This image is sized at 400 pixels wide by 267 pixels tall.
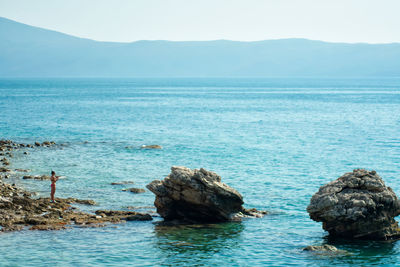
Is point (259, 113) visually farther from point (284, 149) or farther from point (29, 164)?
point (29, 164)

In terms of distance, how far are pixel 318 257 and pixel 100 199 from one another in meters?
16.7

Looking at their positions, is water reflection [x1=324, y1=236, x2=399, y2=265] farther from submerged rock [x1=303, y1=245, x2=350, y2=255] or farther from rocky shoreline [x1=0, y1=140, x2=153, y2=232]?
rocky shoreline [x1=0, y1=140, x2=153, y2=232]

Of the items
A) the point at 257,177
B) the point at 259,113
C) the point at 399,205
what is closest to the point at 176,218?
the point at 399,205

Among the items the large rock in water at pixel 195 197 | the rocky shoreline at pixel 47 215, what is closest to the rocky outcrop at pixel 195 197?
the large rock in water at pixel 195 197

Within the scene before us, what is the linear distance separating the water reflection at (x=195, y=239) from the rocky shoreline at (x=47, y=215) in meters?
2.81

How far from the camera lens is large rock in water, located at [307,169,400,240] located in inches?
999

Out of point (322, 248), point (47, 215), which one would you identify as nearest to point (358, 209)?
point (322, 248)

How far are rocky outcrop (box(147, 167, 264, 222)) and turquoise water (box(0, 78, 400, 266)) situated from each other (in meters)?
0.98

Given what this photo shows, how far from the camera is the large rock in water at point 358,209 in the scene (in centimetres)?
2538

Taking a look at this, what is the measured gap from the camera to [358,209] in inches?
990

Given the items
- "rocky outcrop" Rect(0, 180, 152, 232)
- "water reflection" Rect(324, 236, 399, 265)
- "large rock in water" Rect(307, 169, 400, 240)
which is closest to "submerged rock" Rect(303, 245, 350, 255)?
"water reflection" Rect(324, 236, 399, 265)

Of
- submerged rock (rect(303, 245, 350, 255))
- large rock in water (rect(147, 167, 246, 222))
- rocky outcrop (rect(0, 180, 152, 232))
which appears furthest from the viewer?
large rock in water (rect(147, 167, 246, 222))

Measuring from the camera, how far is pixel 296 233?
91.4ft

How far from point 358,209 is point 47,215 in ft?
52.4
